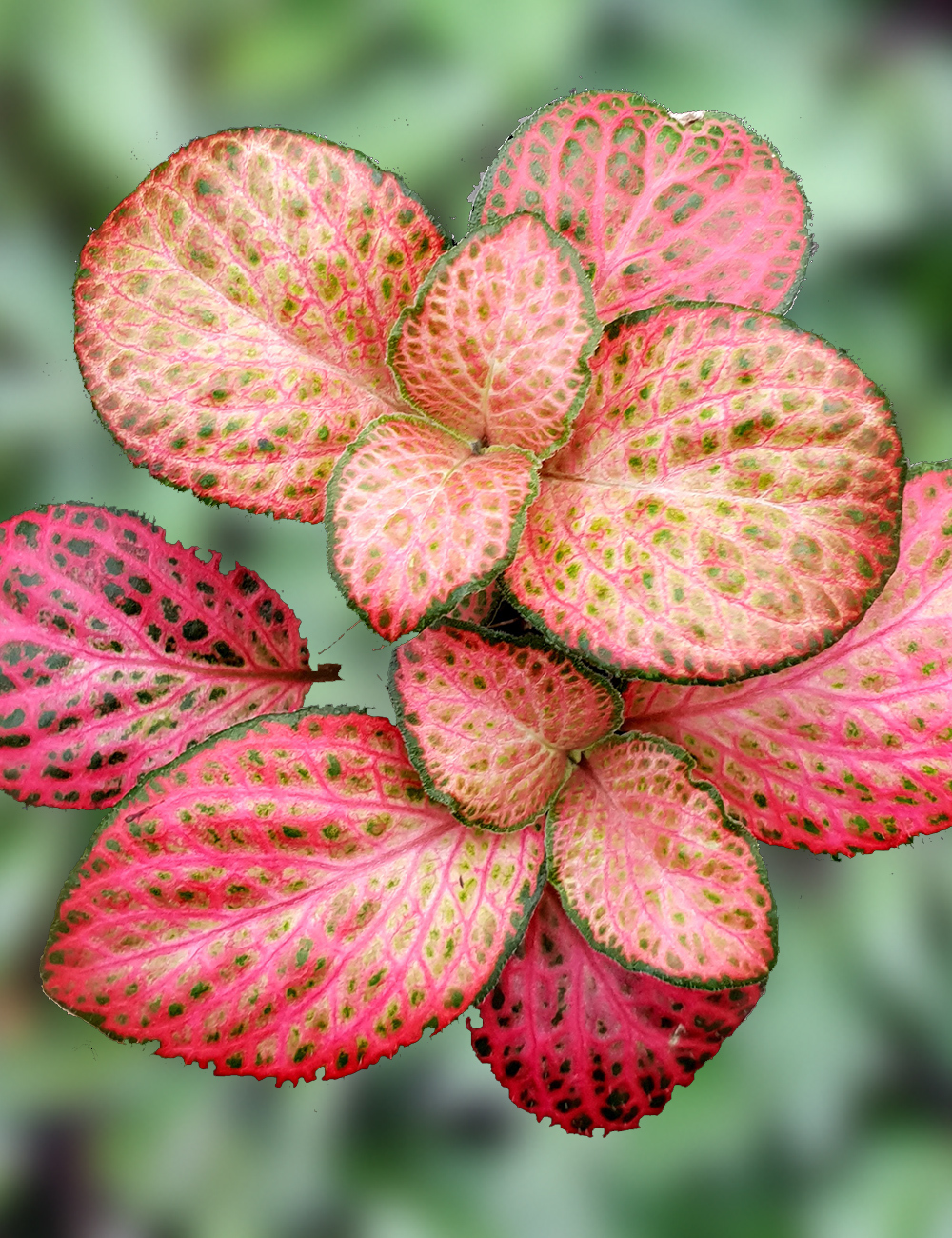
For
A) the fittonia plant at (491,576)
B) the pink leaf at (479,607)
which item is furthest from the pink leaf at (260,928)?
the pink leaf at (479,607)

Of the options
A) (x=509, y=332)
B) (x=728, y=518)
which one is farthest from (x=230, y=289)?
(x=728, y=518)

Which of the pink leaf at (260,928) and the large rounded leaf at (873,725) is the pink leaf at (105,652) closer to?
the pink leaf at (260,928)

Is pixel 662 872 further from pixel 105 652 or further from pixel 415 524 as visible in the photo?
pixel 105 652

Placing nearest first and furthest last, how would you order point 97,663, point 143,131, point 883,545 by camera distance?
point 883,545 < point 97,663 < point 143,131

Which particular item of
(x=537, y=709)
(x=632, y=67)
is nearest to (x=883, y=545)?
(x=537, y=709)

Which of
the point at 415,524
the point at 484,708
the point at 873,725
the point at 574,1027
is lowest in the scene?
the point at 574,1027

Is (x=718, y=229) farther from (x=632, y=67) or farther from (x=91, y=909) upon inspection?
(x=91, y=909)
